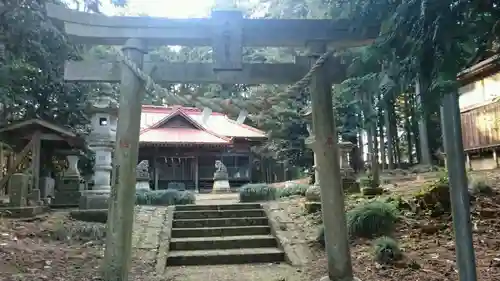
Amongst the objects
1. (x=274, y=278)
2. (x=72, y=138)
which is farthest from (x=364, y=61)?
(x=72, y=138)

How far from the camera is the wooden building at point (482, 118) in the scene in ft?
39.6

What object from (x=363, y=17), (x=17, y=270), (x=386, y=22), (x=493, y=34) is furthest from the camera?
(x=17, y=270)

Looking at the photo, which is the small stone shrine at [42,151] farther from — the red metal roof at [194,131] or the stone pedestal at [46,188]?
the red metal roof at [194,131]

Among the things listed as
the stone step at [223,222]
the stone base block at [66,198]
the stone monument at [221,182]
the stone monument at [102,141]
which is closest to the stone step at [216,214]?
the stone step at [223,222]

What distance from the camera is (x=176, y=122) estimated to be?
859 inches

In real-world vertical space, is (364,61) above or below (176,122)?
below

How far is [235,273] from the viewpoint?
6.30 metres

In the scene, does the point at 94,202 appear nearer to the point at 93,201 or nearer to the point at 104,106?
the point at 93,201

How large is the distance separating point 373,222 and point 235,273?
7.90ft

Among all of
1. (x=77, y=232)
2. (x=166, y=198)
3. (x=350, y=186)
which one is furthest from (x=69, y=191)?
(x=350, y=186)

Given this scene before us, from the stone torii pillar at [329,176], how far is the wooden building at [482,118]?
8.38 meters

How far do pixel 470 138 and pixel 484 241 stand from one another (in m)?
8.79

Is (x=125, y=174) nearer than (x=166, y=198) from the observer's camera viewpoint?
Yes

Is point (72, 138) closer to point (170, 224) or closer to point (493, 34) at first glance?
point (170, 224)
